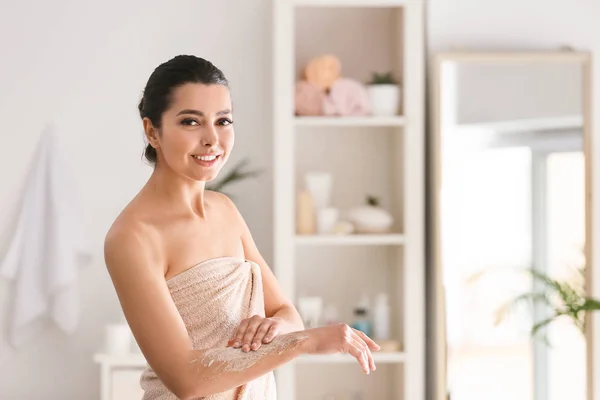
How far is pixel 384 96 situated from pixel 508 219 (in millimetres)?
628

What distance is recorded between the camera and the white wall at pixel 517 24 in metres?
3.11

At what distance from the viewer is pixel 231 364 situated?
123 cm

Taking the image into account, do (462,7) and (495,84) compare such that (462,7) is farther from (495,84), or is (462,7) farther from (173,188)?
(173,188)

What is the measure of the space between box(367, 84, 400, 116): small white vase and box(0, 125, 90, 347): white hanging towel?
1180mm

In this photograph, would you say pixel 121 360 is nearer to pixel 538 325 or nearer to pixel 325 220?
pixel 325 220

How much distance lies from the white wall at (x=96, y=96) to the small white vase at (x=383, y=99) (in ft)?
1.45

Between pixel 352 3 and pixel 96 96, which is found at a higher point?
Answer: pixel 352 3

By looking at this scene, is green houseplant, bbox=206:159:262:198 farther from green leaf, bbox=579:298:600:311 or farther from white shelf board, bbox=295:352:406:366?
green leaf, bbox=579:298:600:311

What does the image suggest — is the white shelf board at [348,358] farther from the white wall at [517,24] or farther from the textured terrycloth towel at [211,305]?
the textured terrycloth towel at [211,305]

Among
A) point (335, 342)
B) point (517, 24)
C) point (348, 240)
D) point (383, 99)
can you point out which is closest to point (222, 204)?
point (335, 342)

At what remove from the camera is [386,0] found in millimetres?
2910

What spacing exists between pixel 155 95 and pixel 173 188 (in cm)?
15

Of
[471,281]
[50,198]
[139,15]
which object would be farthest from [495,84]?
[50,198]

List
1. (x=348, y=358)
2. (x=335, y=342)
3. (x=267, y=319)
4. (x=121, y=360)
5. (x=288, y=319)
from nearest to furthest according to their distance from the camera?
(x=335, y=342)
(x=267, y=319)
(x=288, y=319)
(x=121, y=360)
(x=348, y=358)
